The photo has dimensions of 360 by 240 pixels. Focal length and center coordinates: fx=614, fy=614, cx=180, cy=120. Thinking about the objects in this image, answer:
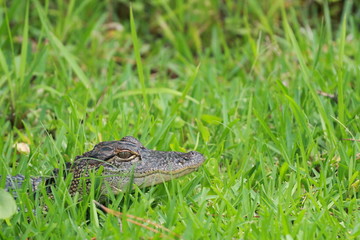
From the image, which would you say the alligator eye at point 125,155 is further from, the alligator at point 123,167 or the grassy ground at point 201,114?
the grassy ground at point 201,114

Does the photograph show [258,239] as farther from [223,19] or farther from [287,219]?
[223,19]

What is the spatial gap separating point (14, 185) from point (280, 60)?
9.58 ft

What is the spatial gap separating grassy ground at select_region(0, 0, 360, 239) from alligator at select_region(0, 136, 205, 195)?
0.09 metres

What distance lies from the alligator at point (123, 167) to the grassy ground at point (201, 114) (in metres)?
0.09

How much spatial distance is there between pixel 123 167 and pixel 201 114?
1314mm

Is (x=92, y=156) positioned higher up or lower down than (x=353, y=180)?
higher up

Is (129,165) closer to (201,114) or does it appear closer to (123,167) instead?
(123,167)

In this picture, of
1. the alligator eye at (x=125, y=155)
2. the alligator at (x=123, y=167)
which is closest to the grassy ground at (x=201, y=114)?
the alligator at (x=123, y=167)

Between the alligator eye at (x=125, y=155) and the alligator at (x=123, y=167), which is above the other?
the alligator eye at (x=125, y=155)

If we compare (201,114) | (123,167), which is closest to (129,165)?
(123,167)

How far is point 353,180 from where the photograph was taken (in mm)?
3680

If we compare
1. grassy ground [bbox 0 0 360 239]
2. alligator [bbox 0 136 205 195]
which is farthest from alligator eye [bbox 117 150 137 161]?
grassy ground [bbox 0 0 360 239]

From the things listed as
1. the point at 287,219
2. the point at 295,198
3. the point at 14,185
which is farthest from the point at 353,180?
the point at 14,185

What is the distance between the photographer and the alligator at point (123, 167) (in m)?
3.54
